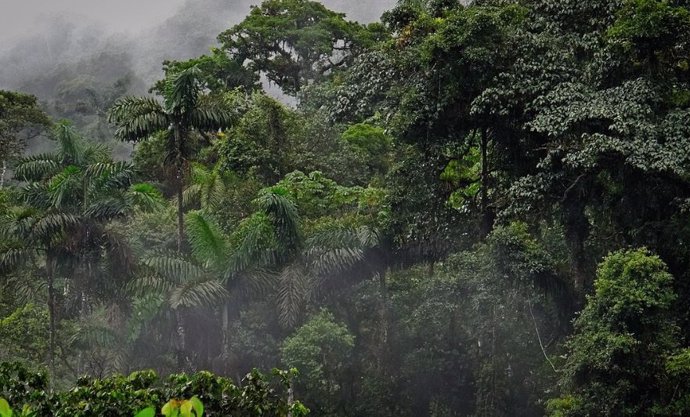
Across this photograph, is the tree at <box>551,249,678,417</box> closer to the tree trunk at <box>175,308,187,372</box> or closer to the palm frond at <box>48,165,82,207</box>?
the tree trunk at <box>175,308,187,372</box>

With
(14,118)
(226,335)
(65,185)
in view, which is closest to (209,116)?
(65,185)

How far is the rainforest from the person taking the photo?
12469 millimetres

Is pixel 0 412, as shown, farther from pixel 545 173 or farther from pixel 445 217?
pixel 445 217

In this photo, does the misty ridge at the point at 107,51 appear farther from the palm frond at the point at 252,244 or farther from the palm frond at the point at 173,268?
the palm frond at the point at 252,244

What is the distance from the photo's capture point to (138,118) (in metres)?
15.0

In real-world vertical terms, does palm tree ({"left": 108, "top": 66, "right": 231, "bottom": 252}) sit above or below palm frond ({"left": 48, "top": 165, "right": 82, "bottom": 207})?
above

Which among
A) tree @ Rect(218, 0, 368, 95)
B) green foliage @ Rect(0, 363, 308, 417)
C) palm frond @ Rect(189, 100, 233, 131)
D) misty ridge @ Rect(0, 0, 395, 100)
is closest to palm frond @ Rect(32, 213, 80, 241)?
palm frond @ Rect(189, 100, 233, 131)

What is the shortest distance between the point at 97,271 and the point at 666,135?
1018 centimetres

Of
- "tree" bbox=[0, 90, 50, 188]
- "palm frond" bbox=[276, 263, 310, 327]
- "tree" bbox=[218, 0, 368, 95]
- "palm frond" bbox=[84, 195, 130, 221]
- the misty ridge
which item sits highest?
the misty ridge

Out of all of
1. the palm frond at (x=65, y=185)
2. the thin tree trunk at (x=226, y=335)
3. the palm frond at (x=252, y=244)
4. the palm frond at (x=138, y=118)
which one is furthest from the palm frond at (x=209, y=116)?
the thin tree trunk at (x=226, y=335)

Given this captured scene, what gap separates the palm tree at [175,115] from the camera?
49.2 feet

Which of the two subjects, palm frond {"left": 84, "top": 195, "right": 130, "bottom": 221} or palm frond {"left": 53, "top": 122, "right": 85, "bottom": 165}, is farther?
palm frond {"left": 53, "top": 122, "right": 85, "bottom": 165}

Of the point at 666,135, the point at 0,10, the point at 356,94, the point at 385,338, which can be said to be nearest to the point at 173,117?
the point at 356,94

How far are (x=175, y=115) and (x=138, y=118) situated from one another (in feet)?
2.21
